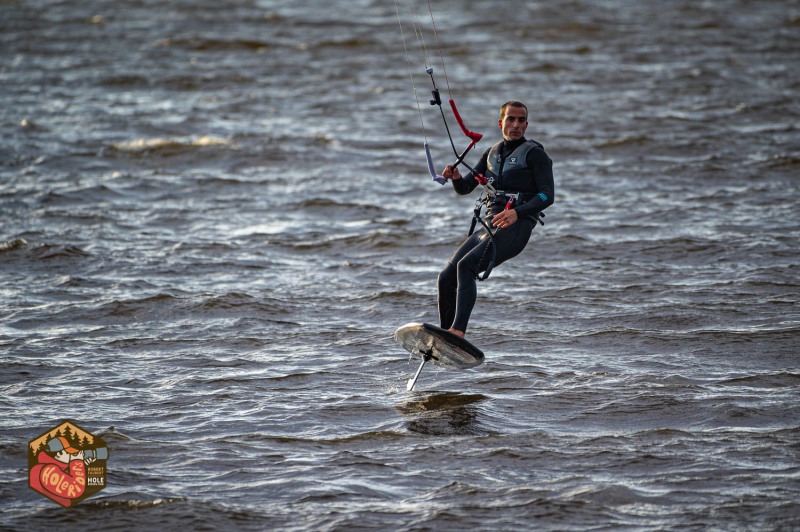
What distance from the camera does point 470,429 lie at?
998 cm

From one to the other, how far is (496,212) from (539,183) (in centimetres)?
50

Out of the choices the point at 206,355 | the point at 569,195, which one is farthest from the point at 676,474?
the point at 569,195

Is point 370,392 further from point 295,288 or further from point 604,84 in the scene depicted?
point 604,84

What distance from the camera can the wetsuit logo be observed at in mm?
8781

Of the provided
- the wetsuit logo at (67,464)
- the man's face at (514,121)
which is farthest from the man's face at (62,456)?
the man's face at (514,121)

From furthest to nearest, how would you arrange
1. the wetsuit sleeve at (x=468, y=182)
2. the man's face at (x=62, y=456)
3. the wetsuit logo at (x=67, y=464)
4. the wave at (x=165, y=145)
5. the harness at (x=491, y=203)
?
1. the wave at (x=165, y=145)
2. the wetsuit sleeve at (x=468, y=182)
3. the harness at (x=491, y=203)
4. the man's face at (x=62, y=456)
5. the wetsuit logo at (x=67, y=464)

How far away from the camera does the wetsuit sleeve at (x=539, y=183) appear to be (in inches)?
396

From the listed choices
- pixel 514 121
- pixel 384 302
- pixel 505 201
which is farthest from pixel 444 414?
pixel 384 302

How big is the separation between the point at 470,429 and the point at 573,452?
1.03 metres

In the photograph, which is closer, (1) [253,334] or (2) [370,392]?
(2) [370,392]

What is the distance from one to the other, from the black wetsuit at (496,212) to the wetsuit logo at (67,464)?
3.35 meters

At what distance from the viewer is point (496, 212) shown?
10.4 meters

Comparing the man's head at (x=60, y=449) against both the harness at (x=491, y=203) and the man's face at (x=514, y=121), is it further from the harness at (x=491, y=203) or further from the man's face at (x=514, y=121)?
the man's face at (x=514, y=121)

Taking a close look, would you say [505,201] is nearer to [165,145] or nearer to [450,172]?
[450,172]
